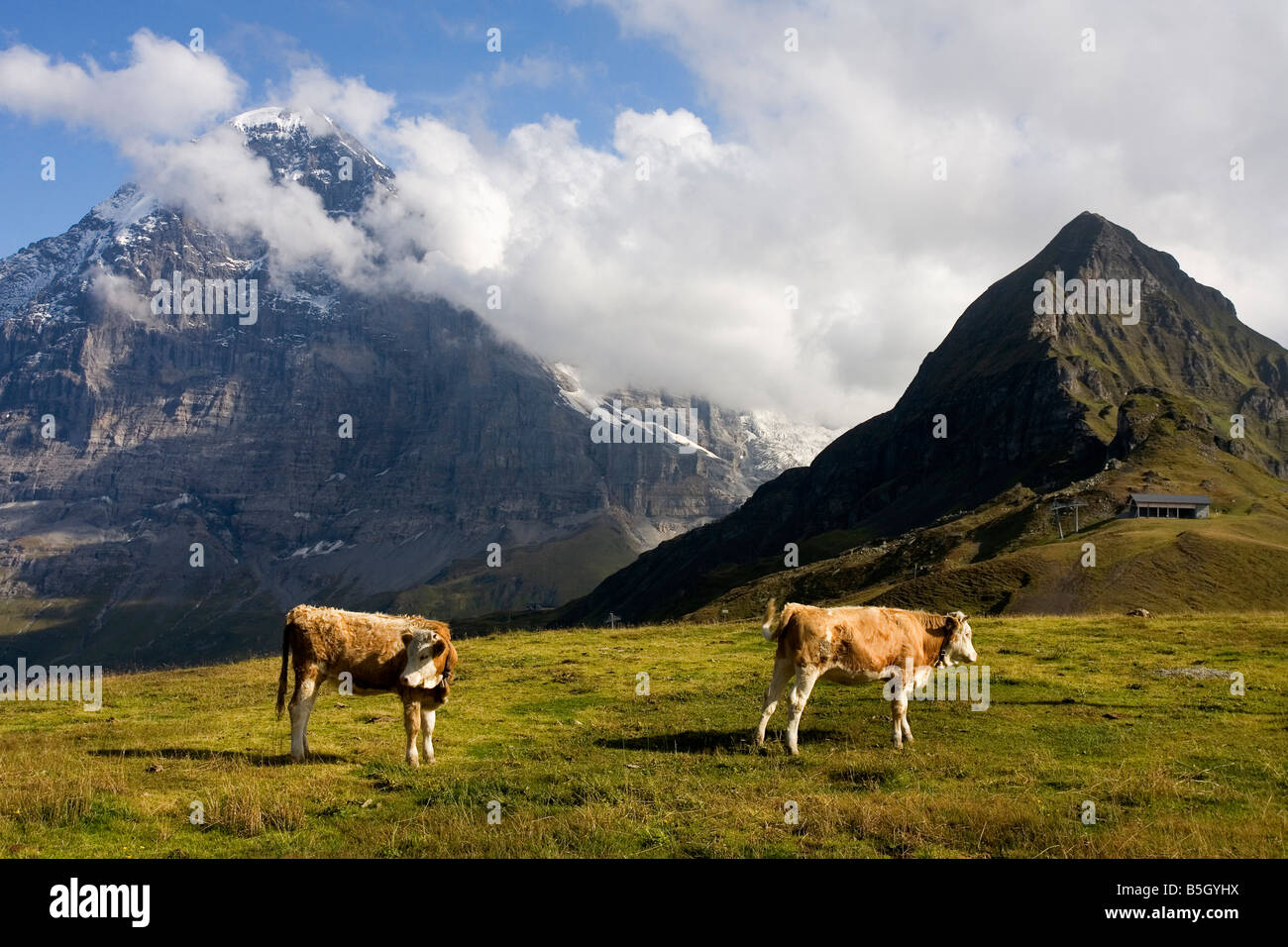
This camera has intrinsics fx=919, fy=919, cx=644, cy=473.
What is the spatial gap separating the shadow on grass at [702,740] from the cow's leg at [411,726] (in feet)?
14.3

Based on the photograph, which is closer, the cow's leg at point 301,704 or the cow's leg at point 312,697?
the cow's leg at point 301,704

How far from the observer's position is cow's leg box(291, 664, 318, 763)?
19797 millimetres

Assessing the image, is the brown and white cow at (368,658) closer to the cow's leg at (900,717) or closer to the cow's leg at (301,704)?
the cow's leg at (301,704)

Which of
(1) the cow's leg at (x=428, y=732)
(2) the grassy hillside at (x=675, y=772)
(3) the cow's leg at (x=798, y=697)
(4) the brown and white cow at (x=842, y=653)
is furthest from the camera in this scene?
(4) the brown and white cow at (x=842, y=653)

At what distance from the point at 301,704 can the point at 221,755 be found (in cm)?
218

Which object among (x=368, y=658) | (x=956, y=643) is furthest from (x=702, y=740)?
(x=368, y=658)

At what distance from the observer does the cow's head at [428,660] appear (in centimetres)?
2044

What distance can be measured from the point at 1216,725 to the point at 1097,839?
12.7 meters

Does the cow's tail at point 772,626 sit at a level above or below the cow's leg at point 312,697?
above

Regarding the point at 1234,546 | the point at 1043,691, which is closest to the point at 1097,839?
the point at 1043,691

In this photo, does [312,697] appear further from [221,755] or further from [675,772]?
[675,772]

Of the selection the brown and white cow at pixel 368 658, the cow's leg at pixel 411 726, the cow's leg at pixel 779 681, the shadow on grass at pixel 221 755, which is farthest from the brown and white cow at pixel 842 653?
the shadow on grass at pixel 221 755

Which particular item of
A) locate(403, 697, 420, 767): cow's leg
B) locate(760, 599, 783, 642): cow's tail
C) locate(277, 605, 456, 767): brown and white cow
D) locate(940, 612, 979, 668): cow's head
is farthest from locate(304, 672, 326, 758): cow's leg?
locate(940, 612, 979, 668): cow's head
